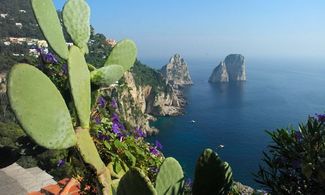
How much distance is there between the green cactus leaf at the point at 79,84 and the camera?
1.64m

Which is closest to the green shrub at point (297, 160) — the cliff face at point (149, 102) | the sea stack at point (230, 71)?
the cliff face at point (149, 102)

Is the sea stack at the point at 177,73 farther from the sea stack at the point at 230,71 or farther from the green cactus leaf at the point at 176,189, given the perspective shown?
the green cactus leaf at the point at 176,189

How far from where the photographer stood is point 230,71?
12125 centimetres

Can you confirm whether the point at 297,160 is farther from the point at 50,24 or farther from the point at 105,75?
the point at 50,24

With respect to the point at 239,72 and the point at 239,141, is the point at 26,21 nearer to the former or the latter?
the point at 239,141

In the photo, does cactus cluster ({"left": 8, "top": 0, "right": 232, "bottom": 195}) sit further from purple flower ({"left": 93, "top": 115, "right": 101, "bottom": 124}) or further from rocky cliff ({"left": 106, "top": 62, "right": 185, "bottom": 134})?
rocky cliff ({"left": 106, "top": 62, "right": 185, "bottom": 134})

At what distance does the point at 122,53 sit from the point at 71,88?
31.1 inches

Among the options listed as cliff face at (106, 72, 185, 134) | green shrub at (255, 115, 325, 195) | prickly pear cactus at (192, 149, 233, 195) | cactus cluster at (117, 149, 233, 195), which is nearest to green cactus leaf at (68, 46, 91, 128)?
cactus cluster at (117, 149, 233, 195)

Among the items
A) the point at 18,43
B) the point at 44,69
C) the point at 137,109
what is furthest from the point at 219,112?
the point at 44,69

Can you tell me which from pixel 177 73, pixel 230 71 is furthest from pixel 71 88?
pixel 230 71

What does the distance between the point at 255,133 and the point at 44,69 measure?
4440 cm

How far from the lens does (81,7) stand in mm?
2102

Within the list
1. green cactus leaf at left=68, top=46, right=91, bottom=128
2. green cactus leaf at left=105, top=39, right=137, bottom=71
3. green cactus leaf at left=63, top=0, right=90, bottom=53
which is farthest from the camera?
green cactus leaf at left=105, top=39, right=137, bottom=71

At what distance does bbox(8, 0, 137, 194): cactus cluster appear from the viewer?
131 cm
